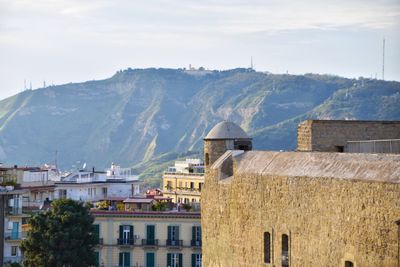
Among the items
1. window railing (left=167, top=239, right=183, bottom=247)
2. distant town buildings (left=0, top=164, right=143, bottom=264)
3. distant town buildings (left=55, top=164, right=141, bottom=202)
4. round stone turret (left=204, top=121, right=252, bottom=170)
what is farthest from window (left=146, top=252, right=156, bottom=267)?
round stone turret (left=204, top=121, right=252, bottom=170)

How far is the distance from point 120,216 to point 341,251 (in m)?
42.3

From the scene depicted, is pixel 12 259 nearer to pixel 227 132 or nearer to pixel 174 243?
pixel 174 243

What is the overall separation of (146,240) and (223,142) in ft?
91.3

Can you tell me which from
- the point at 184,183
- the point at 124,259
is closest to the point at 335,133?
the point at 124,259

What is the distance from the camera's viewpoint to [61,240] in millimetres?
63031

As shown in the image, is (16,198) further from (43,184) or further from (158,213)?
(43,184)

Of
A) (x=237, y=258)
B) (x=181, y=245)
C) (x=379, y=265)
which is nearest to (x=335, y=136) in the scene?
(x=237, y=258)

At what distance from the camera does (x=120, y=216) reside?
2904 inches

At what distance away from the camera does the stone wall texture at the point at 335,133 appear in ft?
130

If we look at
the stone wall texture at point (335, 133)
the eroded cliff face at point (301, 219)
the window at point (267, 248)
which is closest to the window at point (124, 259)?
the eroded cliff face at point (301, 219)

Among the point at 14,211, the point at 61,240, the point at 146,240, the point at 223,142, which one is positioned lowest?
the point at 146,240

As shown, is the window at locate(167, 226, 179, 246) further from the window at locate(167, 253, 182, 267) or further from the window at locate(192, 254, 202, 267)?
the window at locate(192, 254, 202, 267)

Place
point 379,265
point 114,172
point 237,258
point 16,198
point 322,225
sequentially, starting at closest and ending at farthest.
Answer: point 379,265 < point 322,225 < point 237,258 < point 16,198 < point 114,172

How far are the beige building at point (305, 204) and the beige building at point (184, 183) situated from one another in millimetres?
67311
